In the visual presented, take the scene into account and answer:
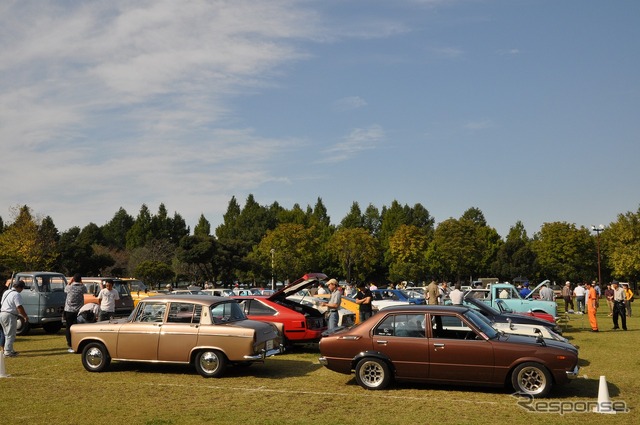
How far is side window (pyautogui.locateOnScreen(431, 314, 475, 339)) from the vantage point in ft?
34.2

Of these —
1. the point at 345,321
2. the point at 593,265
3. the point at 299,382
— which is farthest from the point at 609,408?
the point at 593,265

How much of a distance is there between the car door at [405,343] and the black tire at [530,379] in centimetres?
143

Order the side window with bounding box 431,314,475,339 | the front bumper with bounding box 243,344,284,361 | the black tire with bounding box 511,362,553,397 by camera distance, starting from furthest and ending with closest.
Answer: the front bumper with bounding box 243,344,284,361, the side window with bounding box 431,314,475,339, the black tire with bounding box 511,362,553,397

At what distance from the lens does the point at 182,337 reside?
11.9 meters

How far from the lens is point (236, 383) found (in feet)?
37.7

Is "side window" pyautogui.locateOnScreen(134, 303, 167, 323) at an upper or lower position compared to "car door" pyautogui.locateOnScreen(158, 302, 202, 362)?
upper

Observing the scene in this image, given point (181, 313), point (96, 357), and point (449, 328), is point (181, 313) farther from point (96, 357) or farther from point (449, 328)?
point (449, 328)

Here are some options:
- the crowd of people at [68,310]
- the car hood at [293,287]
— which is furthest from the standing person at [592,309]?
the crowd of people at [68,310]

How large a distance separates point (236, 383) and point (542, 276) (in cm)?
8000

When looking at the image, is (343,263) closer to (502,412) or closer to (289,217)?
(289,217)

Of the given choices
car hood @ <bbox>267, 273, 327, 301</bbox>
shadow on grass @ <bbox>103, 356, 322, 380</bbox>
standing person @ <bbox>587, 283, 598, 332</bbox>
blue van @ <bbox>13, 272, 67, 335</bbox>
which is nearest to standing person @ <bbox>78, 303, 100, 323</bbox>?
shadow on grass @ <bbox>103, 356, 322, 380</bbox>

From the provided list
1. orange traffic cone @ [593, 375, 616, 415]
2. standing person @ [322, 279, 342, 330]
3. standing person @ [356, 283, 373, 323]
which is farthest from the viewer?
standing person @ [356, 283, 373, 323]

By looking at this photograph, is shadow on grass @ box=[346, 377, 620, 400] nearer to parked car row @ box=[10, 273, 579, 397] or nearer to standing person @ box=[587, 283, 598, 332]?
parked car row @ box=[10, 273, 579, 397]

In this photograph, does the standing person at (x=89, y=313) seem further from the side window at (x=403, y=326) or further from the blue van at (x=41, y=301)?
the side window at (x=403, y=326)
